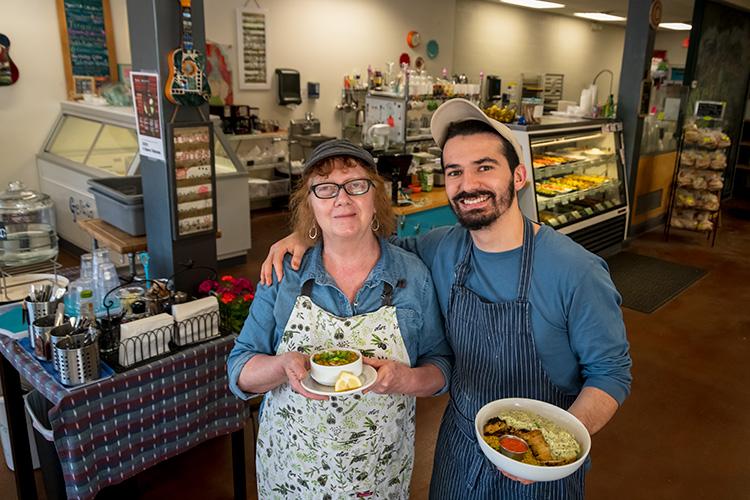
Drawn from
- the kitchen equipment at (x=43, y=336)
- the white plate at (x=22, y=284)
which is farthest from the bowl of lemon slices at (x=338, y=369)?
the white plate at (x=22, y=284)

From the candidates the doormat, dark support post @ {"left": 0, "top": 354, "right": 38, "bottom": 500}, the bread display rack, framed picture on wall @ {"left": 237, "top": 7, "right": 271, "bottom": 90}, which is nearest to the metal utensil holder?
dark support post @ {"left": 0, "top": 354, "right": 38, "bottom": 500}

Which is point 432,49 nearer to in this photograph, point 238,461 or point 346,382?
point 238,461

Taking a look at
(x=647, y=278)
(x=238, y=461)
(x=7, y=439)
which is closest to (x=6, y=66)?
(x=7, y=439)

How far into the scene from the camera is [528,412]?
1459 millimetres

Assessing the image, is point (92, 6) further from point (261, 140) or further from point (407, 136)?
point (407, 136)

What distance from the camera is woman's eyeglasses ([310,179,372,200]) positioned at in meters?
1.60

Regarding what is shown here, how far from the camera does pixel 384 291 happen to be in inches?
64.8

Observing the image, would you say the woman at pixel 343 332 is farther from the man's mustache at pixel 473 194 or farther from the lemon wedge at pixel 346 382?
the man's mustache at pixel 473 194

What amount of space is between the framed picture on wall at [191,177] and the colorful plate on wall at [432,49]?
7.95 meters

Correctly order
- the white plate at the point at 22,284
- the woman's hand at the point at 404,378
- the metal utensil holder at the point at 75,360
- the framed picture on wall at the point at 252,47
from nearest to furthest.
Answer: the woman's hand at the point at 404,378 → the metal utensil holder at the point at 75,360 → the white plate at the point at 22,284 → the framed picture on wall at the point at 252,47

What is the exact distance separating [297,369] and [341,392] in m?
0.15

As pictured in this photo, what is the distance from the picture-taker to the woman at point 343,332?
1.61 metres

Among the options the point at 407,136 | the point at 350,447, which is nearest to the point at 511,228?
the point at 350,447

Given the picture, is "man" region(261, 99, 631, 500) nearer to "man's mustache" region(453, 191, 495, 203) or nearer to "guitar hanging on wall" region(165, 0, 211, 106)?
"man's mustache" region(453, 191, 495, 203)
